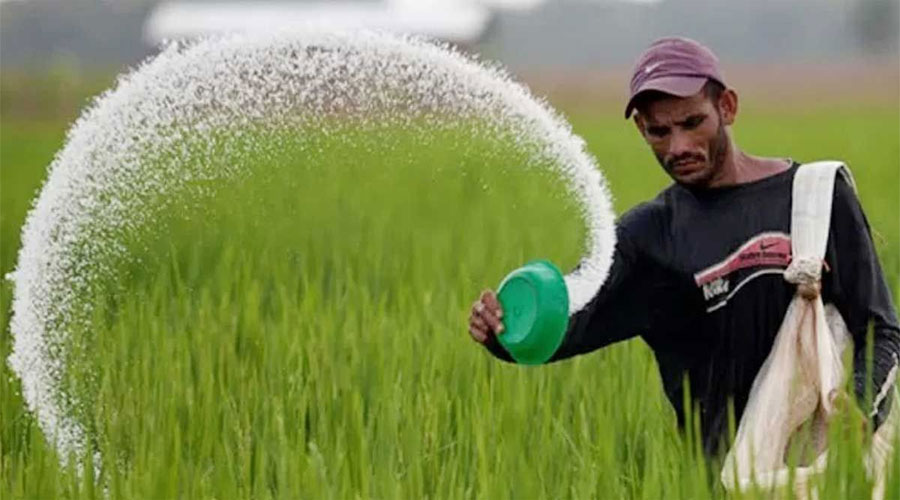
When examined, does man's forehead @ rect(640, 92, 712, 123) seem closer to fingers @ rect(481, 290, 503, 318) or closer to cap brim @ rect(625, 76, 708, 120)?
cap brim @ rect(625, 76, 708, 120)

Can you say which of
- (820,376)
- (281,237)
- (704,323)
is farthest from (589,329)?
(281,237)

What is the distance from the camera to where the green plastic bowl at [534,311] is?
7.27 feet

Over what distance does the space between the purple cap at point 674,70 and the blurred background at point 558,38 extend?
1.11 ft

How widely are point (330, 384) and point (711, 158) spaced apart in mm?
837

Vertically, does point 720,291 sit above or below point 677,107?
below

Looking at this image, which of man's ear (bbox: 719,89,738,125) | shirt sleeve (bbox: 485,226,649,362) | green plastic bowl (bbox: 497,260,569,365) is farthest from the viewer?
shirt sleeve (bbox: 485,226,649,362)

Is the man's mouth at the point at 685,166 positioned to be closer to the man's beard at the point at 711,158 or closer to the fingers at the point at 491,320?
the man's beard at the point at 711,158

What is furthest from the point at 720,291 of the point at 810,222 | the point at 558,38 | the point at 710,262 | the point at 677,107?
the point at 558,38

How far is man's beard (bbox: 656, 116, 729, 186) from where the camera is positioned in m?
2.28

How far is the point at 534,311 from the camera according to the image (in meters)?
2.22

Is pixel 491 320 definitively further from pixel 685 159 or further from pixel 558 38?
pixel 558 38

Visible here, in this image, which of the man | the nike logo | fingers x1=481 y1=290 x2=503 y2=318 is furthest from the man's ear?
fingers x1=481 y1=290 x2=503 y2=318

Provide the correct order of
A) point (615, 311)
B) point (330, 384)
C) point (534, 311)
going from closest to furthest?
1. point (534, 311)
2. point (615, 311)
3. point (330, 384)

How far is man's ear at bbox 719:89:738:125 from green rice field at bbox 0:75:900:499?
0.26 meters
